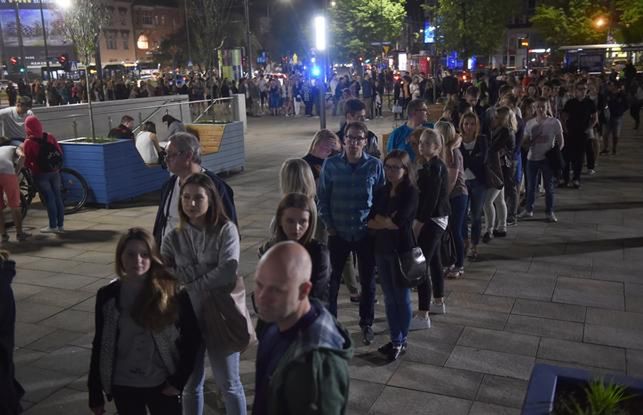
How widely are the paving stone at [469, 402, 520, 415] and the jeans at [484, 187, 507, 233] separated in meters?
3.81

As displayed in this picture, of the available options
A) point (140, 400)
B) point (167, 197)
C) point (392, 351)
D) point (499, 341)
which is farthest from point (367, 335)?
point (140, 400)

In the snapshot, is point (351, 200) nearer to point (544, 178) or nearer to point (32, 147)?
point (544, 178)

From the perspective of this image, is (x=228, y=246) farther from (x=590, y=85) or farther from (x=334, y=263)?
(x=590, y=85)

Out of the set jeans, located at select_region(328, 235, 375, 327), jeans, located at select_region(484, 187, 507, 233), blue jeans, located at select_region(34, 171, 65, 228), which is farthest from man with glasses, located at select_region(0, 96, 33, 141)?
jeans, located at select_region(484, 187, 507, 233)

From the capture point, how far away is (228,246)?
3.55 metres

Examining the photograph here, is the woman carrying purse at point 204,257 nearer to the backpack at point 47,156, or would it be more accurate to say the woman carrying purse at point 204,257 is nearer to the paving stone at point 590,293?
the paving stone at point 590,293

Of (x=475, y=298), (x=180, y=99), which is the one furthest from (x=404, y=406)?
(x=180, y=99)

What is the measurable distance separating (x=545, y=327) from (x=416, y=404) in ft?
6.12

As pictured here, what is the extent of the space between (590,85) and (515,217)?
5.44 metres

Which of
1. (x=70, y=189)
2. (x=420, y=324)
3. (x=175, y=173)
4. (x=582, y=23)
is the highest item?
(x=582, y=23)

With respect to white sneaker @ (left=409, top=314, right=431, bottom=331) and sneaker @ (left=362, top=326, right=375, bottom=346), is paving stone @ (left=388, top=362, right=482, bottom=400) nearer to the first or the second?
sneaker @ (left=362, top=326, right=375, bottom=346)

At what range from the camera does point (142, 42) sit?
82375mm

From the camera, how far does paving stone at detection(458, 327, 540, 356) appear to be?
17.2ft

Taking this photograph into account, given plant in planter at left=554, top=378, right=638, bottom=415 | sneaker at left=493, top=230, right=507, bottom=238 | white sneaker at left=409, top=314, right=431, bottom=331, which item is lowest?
white sneaker at left=409, top=314, right=431, bottom=331
